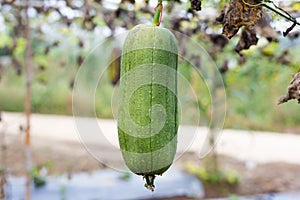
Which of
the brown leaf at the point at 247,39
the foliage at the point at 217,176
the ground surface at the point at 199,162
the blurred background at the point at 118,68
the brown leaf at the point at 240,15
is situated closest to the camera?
the brown leaf at the point at 240,15

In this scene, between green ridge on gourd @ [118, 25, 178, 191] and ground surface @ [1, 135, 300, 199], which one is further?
ground surface @ [1, 135, 300, 199]

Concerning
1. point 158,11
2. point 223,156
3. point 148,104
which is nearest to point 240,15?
point 158,11

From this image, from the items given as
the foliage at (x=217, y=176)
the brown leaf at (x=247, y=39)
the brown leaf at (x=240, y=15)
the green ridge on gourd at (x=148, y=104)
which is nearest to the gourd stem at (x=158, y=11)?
the green ridge on gourd at (x=148, y=104)

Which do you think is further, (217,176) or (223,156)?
(223,156)

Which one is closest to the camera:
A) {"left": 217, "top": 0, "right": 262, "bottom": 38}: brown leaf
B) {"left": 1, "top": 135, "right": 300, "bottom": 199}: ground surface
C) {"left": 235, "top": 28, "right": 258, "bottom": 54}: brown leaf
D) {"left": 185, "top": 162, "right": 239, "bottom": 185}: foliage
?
{"left": 217, "top": 0, "right": 262, "bottom": 38}: brown leaf

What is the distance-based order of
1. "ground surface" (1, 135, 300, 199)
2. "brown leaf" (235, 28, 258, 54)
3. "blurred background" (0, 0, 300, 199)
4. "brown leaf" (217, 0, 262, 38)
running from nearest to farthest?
"brown leaf" (217, 0, 262, 38) → "brown leaf" (235, 28, 258, 54) → "blurred background" (0, 0, 300, 199) → "ground surface" (1, 135, 300, 199)

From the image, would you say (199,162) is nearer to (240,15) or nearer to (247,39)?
(247,39)

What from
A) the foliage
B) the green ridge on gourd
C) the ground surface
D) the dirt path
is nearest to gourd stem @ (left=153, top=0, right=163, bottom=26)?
the green ridge on gourd

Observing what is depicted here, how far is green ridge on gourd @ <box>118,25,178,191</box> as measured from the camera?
44.8 inches

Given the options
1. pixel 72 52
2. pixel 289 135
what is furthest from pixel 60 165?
pixel 289 135

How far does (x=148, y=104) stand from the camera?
113cm

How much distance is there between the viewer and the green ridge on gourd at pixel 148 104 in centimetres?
114

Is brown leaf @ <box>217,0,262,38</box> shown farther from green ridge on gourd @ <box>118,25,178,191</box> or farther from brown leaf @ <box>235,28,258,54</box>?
brown leaf @ <box>235,28,258,54</box>

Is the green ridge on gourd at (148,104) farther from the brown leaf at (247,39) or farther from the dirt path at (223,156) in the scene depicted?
the dirt path at (223,156)
